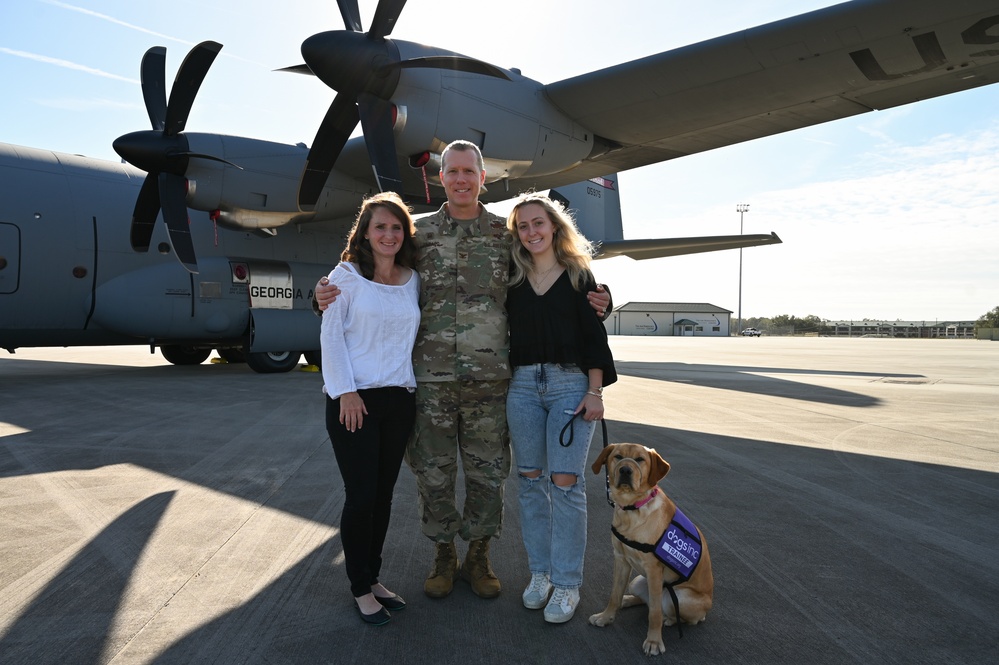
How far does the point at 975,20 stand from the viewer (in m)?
6.76

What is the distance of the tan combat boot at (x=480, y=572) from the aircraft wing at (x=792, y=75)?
23.6 feet

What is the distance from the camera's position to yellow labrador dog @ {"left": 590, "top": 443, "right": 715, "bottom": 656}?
8.33 feet

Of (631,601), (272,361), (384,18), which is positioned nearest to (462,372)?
(631,601)

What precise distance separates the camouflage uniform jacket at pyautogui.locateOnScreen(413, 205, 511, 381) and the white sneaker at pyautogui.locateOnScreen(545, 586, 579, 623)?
1.06 m

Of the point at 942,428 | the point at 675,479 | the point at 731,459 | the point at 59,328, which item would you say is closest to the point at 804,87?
the point at 942,428

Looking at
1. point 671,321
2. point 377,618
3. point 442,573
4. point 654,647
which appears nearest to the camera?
point 654,647

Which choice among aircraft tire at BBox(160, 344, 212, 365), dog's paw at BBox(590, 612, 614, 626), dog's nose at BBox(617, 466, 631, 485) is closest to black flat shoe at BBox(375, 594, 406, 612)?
dog's paw at BBox(590, 612, 614, 626)

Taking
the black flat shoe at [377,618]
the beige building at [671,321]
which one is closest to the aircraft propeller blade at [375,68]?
the black flat shoe at [377,618]

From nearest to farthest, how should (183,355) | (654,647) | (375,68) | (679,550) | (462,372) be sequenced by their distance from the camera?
(654,647) < (679,550) < (462,372) < (375,68) < (183,355)

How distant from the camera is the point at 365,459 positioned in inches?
108

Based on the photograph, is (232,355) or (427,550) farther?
(232,355)

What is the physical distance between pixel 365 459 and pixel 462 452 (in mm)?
575

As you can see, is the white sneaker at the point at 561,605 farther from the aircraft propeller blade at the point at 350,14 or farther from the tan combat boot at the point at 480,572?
the aircraft propeller blade at the point at 350,14

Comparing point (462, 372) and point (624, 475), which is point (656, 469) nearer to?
point (624, 475)
